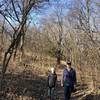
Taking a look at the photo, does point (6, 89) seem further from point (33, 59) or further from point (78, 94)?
point (33, 59)

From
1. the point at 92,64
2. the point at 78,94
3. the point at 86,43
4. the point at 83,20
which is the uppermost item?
the point at 83,20

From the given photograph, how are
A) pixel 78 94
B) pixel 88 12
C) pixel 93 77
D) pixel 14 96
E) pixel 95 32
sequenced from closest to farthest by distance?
pixel 14 96 → pixel 78 94 → pixel 93 77 → pixel 95 32 → pixel 88 12

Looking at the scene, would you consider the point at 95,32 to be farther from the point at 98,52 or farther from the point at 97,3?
the point at 98,52

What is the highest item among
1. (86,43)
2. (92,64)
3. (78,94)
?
(86,43)

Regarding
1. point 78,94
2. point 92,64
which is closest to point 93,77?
point 92,64

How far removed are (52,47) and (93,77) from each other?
117 ft

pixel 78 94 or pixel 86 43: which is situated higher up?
pixel 86 43

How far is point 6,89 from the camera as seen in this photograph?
59.6 feet

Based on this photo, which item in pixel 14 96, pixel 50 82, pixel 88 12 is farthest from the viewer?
pixel 88 12

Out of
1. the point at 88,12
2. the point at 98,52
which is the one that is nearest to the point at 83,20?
Result: the point at 88,12

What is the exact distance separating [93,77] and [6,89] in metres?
9.36

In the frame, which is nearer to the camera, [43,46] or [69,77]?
[69,77]

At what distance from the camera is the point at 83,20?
4256 centimetres

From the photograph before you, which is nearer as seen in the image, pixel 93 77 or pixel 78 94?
pixel 78 94
